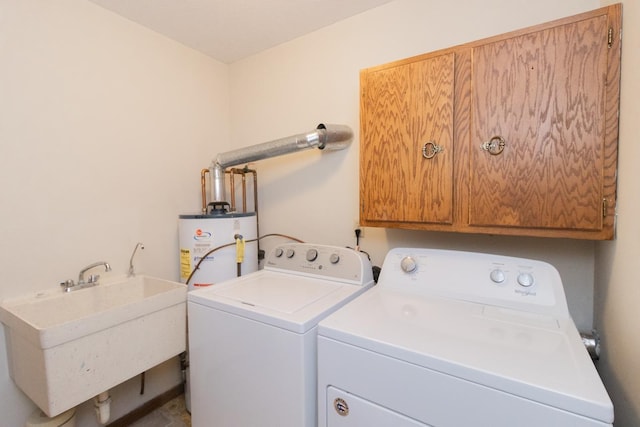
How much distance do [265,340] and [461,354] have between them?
25.5 inches

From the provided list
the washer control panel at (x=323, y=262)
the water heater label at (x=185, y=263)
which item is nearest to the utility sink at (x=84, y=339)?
the water heater label at (x=185, y=263)

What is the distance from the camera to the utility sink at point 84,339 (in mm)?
1163

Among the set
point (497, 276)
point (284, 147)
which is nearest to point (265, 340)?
point (497, 276)

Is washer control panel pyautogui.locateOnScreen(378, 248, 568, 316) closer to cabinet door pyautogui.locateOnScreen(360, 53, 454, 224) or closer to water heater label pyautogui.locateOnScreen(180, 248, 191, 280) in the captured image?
cabinet door pyautogui.locateOnScreen(360, 53, 454, 224)

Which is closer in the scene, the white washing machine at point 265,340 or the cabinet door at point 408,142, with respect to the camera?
the white washing machine at point 265,340

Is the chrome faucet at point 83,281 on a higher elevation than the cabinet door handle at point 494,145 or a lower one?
lower

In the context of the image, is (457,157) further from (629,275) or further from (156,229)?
(156,229)

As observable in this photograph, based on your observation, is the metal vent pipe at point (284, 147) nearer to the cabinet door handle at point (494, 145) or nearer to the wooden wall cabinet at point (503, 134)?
the wooden wall cabinet at point (503, 134)

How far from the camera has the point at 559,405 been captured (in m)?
0.64

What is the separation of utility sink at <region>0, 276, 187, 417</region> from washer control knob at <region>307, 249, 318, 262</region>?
2.30ft

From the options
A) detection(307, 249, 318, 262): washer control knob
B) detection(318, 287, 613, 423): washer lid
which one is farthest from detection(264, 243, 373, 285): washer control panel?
detection(318, 287, 613, 423): washer lid

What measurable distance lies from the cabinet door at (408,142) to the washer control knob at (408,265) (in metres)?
0.17

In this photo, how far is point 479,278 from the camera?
3.90ft

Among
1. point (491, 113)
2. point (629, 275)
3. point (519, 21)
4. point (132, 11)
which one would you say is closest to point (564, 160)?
point (491, 113)
